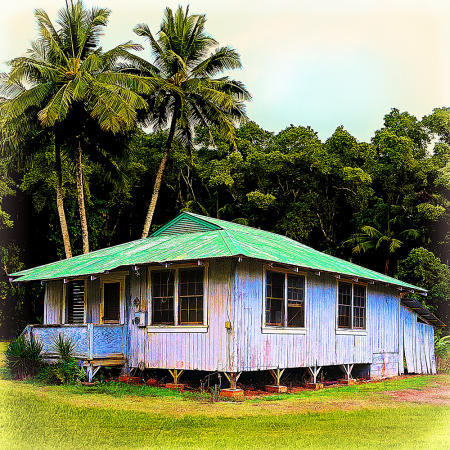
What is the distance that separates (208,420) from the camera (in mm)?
11852

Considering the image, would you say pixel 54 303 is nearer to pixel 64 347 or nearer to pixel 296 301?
pixel 64 347

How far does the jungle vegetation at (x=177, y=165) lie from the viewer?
90.0ft

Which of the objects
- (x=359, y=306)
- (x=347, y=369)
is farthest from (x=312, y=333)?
(x=359, y=306)

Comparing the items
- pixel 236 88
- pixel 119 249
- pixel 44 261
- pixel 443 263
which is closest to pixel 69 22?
pixel 236 88

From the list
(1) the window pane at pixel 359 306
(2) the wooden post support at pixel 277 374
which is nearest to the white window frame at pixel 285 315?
(2) the wooden post support at pixel 277 374

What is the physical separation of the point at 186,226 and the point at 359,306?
229 inches

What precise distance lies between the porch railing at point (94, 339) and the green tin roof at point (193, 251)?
144cm

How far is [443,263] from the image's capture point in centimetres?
3409

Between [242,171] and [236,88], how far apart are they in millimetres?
8650

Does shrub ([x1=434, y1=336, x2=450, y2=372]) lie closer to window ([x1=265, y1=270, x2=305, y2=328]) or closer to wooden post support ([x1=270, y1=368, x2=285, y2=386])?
window ([x1=265, y1=270, x2=305, y2=328])

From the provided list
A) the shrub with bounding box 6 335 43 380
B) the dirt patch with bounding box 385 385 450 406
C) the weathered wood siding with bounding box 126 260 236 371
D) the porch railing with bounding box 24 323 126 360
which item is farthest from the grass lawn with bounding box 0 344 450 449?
the shrub with bounding box 6 335 43 380

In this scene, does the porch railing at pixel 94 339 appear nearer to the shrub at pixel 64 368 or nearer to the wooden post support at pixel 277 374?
the shrub at pixel 64 368

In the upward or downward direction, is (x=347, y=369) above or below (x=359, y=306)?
below

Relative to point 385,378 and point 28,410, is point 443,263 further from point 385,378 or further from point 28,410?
point 28,410
